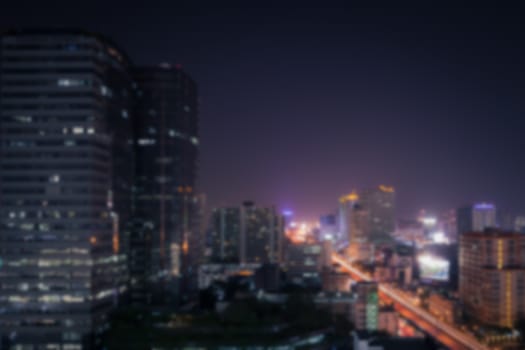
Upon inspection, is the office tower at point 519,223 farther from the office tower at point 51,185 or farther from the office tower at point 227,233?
the office tower at point 51,185

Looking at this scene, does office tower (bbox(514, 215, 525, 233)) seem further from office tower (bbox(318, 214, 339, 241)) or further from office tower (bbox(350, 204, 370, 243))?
office tower (bbox(318, 214, 339, 241))

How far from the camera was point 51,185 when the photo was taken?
1045 inches

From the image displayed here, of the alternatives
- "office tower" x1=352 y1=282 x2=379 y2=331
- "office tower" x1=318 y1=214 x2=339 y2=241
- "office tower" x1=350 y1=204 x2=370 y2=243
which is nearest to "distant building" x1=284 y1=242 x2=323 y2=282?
"office tower" x1=352 y1=282 x2=379 y2=331

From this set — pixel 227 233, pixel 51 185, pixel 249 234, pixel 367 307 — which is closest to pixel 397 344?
pixel 367 307

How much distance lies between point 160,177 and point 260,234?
2796 centimetres

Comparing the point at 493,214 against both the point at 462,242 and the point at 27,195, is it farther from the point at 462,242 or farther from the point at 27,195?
the point at 27,195

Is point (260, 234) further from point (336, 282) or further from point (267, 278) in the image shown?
point (267, 278)

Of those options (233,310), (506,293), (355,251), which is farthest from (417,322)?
(355,251)

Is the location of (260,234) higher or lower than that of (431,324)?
higher

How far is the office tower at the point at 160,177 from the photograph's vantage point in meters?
35.6

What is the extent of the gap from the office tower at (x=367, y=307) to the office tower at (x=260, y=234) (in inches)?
1136

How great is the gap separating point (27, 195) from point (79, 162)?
3110 millimetres

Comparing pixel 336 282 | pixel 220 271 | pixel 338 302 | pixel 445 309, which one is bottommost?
pixel 445 309

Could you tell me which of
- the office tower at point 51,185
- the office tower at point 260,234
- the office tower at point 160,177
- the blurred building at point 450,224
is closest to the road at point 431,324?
the office tower at point 160,177
